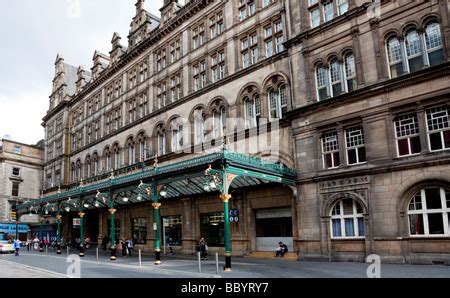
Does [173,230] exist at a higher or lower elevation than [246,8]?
lower

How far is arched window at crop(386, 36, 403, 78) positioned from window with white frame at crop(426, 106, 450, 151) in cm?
303

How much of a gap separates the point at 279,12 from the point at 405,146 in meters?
14.0

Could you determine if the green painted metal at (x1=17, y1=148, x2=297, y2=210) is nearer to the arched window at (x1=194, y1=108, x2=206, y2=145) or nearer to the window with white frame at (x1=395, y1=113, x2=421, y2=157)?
the window with white frame at (x1=395, y1=113, x2=421, y2=157)

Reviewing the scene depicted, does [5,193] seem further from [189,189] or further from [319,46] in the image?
[319,46]

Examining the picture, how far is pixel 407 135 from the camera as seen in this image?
20359 millimetres

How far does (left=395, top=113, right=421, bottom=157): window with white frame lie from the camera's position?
2005 cm

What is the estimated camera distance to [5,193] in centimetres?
6812

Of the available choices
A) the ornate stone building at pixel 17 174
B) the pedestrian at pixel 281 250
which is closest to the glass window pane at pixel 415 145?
the pedestrian at pixel 281 250

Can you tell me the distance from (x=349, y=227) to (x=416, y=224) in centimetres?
374

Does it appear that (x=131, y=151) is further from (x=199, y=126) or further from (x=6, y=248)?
(x=6, y=248)

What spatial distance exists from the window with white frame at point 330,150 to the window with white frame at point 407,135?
11.9 feet

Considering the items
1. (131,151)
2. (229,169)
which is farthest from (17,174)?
(229,169)

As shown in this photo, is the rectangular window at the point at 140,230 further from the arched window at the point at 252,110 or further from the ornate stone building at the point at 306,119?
the arched window at the point at 252,110
